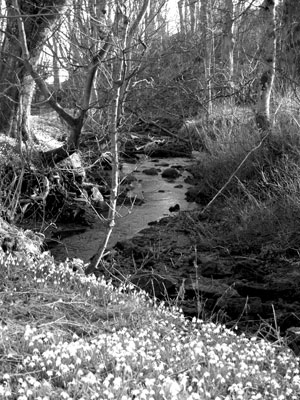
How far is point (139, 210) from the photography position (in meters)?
14.6

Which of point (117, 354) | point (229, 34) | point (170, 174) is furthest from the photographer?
point (170, 174)

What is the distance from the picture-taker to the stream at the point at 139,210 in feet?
37.6

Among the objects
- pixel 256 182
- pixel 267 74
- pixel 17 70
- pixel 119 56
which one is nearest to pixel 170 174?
pixel 267 74

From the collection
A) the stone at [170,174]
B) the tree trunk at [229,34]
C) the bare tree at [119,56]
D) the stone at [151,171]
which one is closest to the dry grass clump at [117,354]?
the bare tree at [119,56]

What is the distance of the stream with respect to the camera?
37.6 ft

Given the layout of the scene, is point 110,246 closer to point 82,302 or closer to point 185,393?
point 82,302

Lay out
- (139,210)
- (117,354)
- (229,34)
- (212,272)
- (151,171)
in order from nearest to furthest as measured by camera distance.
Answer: (117,354) < (212,272) < (139,210) < (229,34) < (151,171)

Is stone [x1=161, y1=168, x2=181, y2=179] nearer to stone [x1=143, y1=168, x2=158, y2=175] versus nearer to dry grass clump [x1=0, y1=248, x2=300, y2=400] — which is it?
stone [x1=143, y1=168, x2=158, y2=175]

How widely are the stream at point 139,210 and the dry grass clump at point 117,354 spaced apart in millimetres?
2602

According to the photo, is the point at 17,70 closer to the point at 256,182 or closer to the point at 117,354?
the point at 256,182

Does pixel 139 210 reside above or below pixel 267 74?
below

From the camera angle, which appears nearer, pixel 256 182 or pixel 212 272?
pixel 212 272

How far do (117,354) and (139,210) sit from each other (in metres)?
10.2

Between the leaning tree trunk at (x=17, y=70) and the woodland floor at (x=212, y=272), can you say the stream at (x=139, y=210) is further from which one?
the leaning tree trunk at (x=17, y=70)
